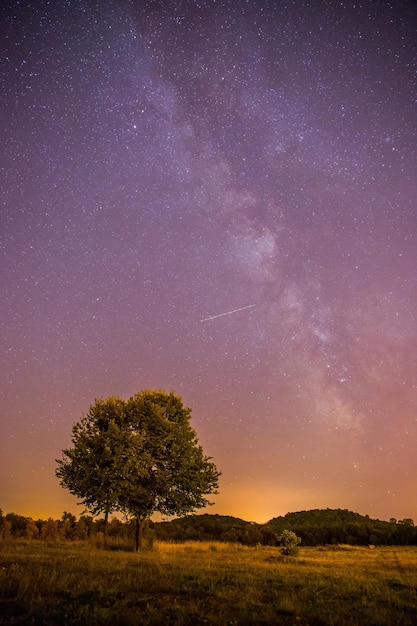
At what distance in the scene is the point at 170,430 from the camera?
2692 centimetres

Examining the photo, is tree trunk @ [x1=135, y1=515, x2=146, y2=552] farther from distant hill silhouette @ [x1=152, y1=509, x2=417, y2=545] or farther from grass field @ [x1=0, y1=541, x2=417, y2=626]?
distant hill silhouette @ [x1=152, y1=509, x2=417, y2=545]

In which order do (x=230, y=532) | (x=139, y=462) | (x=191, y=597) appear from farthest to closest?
(x=230, y=532) → (x=139, y=462) → (x=191, y=597)

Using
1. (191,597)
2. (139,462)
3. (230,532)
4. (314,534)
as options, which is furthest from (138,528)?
(314,534)

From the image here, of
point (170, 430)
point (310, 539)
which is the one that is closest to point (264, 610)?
point (170, 430)

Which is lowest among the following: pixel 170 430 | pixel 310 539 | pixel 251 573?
pixel 310 539

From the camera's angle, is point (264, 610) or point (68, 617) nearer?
point (68, 617)

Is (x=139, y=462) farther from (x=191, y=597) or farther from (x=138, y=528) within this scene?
(x=191, y=597)

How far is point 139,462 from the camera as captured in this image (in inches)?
983

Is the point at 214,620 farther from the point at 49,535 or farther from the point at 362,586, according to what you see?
the point at 49,535

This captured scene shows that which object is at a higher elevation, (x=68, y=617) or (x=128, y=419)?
(x=128, y=419)

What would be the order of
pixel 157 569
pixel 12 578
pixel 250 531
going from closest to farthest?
pixel 12 578
pixel 157 569
pixel 250 531

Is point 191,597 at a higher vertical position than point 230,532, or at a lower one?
higher

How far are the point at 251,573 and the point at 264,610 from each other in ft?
23.1

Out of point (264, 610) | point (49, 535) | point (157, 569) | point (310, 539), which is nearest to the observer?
point (264, 610)
